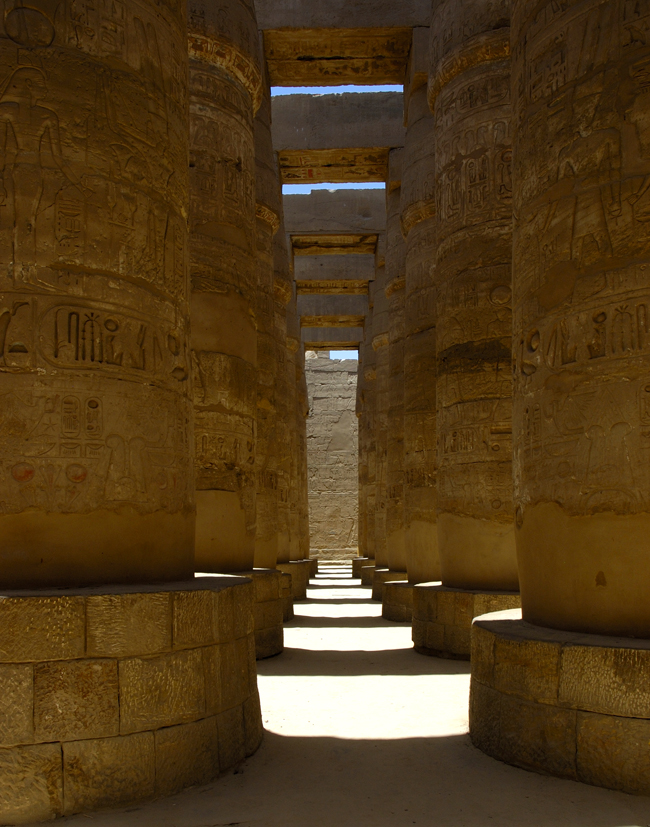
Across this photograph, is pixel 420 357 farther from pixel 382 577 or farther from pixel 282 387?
pixel 282 387

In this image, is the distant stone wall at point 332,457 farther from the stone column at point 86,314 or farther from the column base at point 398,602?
the stone column at point 86,314

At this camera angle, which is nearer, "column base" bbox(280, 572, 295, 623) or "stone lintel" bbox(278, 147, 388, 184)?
"column base" bbox(280, 572, 295, 623)

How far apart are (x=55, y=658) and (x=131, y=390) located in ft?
3.80

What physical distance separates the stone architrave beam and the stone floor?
9344 millimetres

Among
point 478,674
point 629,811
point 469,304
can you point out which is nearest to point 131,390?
point 478,674

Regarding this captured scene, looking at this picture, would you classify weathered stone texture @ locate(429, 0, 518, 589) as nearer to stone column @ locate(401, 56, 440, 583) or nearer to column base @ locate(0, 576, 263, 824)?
stone column @ locate(401, 56, 440, 583)

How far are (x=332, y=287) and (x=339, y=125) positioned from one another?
6.36 m

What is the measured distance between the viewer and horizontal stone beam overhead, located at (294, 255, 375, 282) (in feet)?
60.6

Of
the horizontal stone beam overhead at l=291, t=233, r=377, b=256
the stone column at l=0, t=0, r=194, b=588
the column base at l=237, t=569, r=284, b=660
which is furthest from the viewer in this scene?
the horizontal stone beam overhead at l=291, t=233, r=377, b=256

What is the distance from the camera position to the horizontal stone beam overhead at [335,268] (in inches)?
727

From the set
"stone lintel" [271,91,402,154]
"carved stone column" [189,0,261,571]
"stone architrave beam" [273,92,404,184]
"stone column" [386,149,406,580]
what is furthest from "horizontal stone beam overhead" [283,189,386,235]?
"carved stone column" [189,0,261,571]

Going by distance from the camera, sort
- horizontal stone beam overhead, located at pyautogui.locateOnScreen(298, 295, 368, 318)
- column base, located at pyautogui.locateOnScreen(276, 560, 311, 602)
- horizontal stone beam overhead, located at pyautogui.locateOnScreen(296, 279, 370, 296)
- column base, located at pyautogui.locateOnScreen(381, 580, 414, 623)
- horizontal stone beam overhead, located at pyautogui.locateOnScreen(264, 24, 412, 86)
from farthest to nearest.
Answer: horizontal stone beam overhead, located at pyautogui.locateOnScreen(298, 295, 368, 318) < horizontal stone beam overhead, located at pyautogui.locateOnScreen(296, 279, 370, 296) < column base, located at pyautogui.locateOnScreen(276, 560, 311, 602) < horizontal stone beam overhead, located at pyautogui.locateOnScreen(264, 24, 412, 86) < column base, located at pyautogui.locateOnScreen(381, 580, 414, 623)

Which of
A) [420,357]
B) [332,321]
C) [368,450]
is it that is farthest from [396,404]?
[332,321]

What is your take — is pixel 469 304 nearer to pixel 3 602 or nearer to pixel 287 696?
pixel 287 696
